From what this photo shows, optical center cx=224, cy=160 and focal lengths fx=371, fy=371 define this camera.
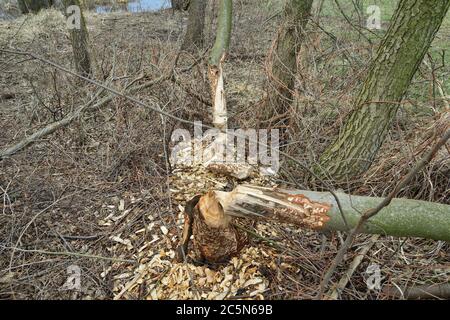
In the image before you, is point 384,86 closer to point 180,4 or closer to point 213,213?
point 213,213

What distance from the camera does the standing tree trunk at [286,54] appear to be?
3.48m

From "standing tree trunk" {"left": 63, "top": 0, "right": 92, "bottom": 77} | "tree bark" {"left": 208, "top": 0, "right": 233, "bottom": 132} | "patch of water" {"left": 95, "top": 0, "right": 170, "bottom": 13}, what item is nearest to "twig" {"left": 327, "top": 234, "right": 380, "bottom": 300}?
"tree bark" {"left": 208, "top": 0, "right": 233, "bottom": 132}

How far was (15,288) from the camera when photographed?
91.0 inches

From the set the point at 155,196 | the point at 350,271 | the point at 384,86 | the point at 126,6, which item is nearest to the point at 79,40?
the point at 155,196

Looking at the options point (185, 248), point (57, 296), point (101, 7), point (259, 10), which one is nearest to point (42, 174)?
point (57, 296)

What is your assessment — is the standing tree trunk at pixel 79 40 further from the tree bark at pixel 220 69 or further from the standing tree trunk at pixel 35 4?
the standing tree trunk at pixel 35 4

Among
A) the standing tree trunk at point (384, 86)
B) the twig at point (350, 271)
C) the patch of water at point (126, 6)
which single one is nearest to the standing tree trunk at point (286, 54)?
the standing tree trunk at point (384, 86)

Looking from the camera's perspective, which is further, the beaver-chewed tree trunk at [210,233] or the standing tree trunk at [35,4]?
the standing tree trunk at [35,4]

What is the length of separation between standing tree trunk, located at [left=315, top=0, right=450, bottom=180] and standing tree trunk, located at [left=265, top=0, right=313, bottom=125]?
28.9 inches

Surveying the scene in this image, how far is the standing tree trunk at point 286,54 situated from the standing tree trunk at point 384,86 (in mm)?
735

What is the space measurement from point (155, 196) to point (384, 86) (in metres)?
1.87

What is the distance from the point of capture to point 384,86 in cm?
263

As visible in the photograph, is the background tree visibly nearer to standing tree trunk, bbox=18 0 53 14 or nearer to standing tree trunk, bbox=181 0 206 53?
standing tree trunk, bbox=181 0 206 53

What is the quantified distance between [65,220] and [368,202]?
83.7 inches
